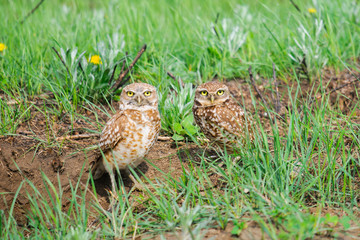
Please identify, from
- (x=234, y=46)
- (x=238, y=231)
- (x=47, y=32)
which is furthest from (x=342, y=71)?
(x=47, y=32)

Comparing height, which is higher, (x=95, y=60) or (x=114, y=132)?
(x=95, y=60)

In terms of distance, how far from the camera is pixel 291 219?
2.93 m

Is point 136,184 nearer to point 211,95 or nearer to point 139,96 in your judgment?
point 139,96

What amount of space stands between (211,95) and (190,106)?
59cm

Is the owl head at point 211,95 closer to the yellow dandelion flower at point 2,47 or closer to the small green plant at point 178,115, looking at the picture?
the small green plant at point 178,115

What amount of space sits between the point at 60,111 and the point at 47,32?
5.51 ft

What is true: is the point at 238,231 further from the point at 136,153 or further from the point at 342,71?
the point at 342,71

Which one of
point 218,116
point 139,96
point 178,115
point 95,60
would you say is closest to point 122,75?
point 95,60

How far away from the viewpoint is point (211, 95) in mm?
4418

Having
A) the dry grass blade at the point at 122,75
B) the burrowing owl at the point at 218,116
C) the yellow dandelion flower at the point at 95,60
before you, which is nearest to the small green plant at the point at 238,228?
the burrowing owl at the point at 218,116

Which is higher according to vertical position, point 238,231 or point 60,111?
point 60,111

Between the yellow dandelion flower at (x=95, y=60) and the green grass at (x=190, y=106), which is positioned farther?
the yellow dandelion flower at (x=95, y=60)

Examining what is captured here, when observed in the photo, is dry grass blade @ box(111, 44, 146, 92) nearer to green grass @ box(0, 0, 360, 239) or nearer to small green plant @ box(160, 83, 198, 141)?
green grass @ box(0, 0, 360, 239)

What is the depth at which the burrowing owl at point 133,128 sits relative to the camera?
410 cm
